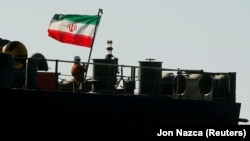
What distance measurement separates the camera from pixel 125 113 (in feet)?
106

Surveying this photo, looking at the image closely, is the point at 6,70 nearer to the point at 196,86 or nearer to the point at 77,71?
the point at 77,71

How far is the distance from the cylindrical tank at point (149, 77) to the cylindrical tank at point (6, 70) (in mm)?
5602

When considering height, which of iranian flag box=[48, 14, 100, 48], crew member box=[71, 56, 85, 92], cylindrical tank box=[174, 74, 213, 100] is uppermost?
iranian flag box=[48, 14, 100, 48]

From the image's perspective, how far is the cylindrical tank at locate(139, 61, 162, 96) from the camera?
34625 mm

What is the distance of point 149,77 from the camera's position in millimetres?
34812

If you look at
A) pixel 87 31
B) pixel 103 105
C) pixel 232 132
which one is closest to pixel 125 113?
pixel 103 105

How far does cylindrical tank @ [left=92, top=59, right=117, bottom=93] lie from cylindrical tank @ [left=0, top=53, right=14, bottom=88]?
12.5 ft

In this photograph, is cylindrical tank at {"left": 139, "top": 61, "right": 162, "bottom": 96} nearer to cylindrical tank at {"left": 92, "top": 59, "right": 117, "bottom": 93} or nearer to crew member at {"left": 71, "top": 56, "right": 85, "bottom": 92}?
cylindrical tank at {"left": 92, "top": 59, "right": 117, "bottom": 93}

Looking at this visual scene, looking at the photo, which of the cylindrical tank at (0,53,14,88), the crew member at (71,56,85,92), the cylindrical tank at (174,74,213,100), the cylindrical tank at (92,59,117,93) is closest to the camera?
the cylindrical tank at (0,53,14,88)

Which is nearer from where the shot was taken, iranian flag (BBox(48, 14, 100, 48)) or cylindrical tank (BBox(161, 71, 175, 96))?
cylindrical tank (BBox(161, 71, 175, 96))

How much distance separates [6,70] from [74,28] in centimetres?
757

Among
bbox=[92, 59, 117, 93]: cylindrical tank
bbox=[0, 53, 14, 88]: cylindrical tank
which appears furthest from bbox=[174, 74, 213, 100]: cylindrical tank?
bbox=[0, 53, 14, 88]: cylindrical tank

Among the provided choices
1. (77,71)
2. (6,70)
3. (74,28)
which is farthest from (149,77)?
(6,70)

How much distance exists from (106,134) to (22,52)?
148 inches
